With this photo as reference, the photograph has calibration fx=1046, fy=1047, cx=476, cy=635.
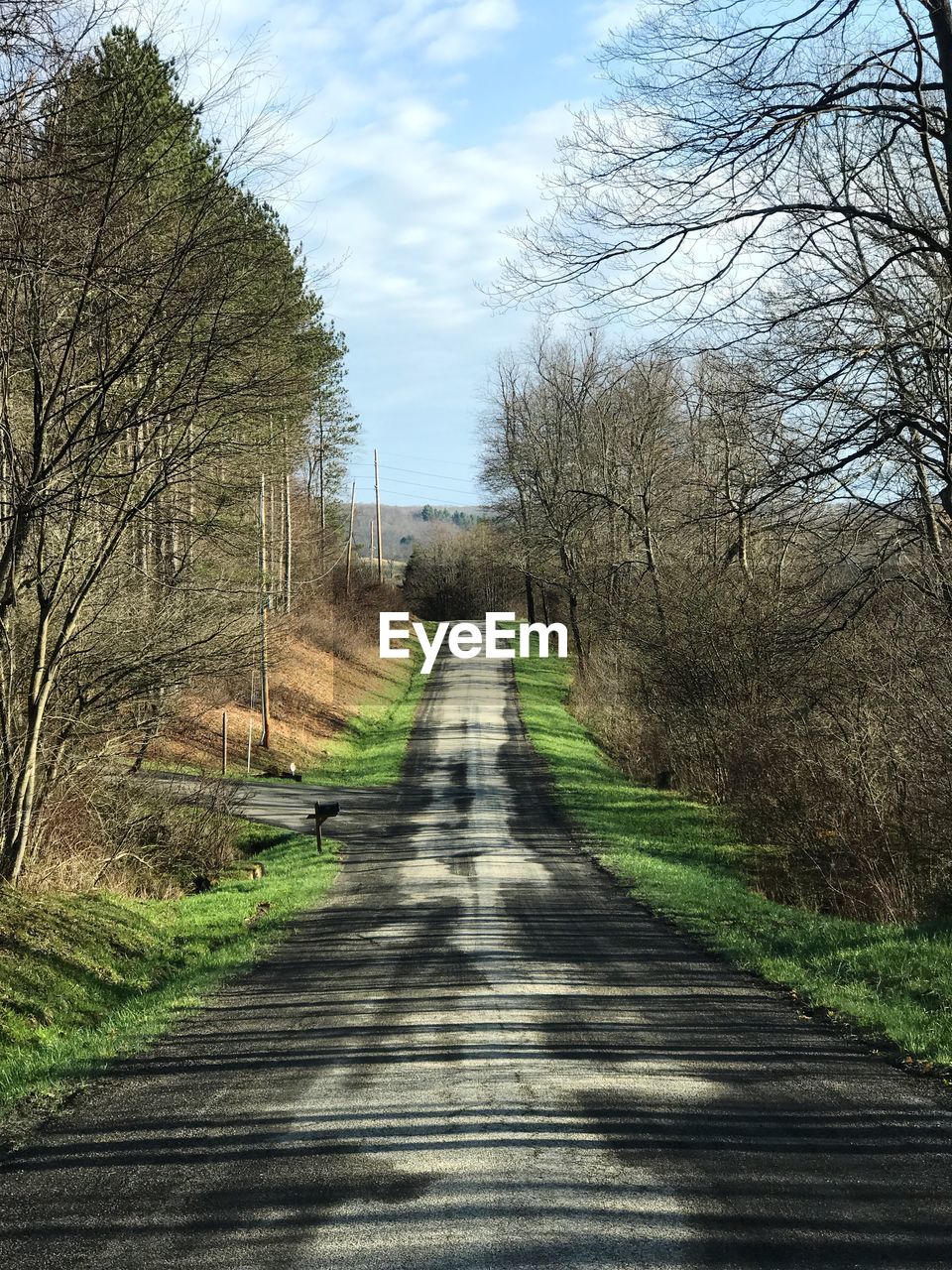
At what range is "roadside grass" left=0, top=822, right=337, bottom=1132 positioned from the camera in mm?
7547

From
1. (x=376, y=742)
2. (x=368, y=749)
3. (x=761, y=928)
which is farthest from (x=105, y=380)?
(x=376, y=742)

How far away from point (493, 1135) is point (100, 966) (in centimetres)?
627

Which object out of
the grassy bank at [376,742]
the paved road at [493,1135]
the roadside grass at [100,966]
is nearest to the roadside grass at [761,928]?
the paved road at [493,1135]

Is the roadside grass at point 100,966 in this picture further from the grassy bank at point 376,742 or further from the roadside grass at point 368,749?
the grassy bank at point 376,742

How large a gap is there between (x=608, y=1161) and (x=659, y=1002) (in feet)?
11.3

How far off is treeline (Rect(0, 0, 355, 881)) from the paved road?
449 cm

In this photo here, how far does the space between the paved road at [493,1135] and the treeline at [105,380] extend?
4.49m

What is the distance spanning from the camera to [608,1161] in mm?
5062

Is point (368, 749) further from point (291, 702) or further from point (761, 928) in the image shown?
point (761, 928)

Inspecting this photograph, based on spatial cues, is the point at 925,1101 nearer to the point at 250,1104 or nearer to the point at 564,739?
the point at 250,1104

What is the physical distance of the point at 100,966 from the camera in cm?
1034

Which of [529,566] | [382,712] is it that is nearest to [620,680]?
[382,712]

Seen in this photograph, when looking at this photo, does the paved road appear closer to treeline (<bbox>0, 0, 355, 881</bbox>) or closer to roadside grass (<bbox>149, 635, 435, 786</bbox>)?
treeline (<bbox>0, 0, 355, 881</bbox>)

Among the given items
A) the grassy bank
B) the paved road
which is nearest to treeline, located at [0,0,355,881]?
the paved road
